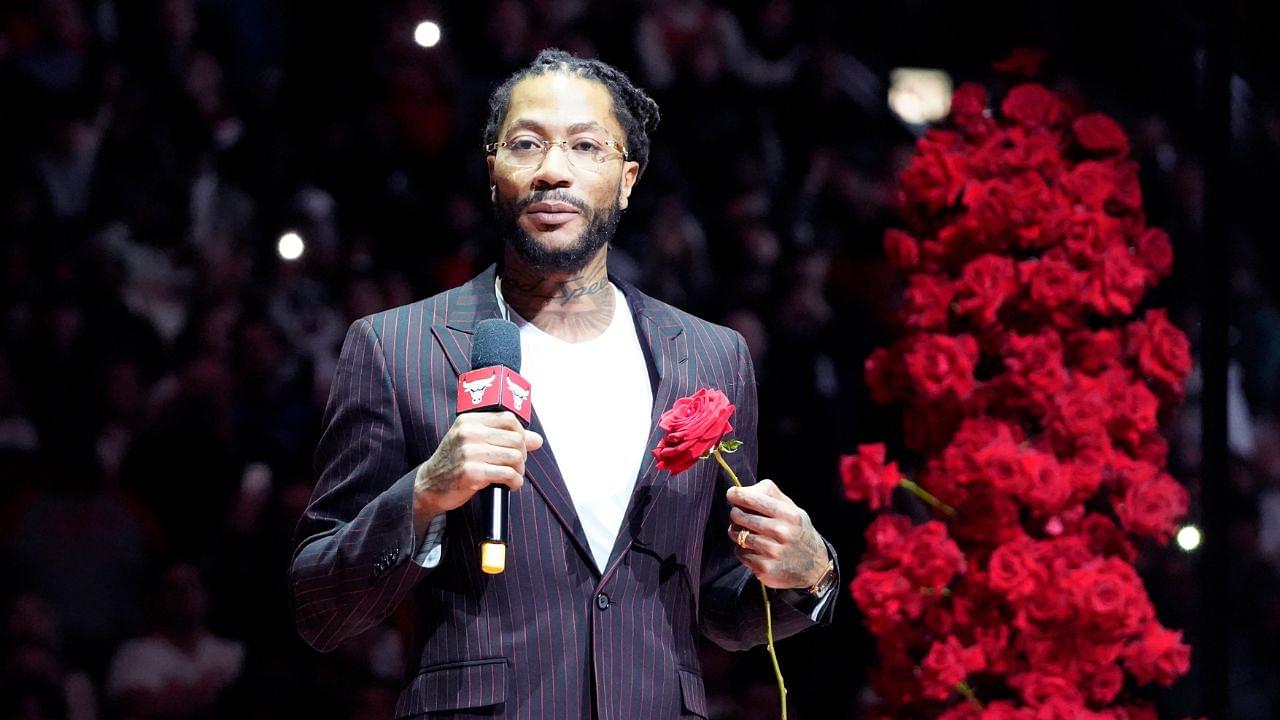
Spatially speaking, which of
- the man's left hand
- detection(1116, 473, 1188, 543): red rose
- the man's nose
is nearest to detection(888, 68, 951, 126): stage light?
detection(1116, 473, 1188, 543): red rose

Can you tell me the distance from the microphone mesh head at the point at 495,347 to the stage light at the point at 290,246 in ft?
9.10

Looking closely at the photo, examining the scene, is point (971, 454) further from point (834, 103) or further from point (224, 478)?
point (224, 478)

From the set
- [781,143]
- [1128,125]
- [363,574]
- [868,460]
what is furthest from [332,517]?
[781,143]

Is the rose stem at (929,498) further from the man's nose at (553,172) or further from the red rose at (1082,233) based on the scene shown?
the man's nose at (553,172)

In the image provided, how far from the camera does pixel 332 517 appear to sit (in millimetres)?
2049

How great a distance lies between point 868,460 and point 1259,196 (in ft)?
4.67

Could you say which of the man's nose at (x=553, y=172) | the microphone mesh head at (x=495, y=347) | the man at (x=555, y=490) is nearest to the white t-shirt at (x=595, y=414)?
the man at (x=555, y=490)

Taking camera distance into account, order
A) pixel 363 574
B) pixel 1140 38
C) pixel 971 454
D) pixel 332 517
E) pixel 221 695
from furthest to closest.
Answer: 1. pixel 221 695
2. pixel 1140 38
3. pixel 971 454
4. pixel 332 517
5. pixel 363 574

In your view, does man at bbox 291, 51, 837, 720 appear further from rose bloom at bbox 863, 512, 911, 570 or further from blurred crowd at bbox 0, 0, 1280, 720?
blurred crowd at bbox 0, 0, 1280, 720

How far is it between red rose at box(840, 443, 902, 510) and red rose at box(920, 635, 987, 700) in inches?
13.7

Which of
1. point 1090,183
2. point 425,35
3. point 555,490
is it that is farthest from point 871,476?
point 425,35

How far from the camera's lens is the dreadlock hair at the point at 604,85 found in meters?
2.27

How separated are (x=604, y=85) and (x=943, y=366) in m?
1.35

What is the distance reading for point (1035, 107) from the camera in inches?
137
